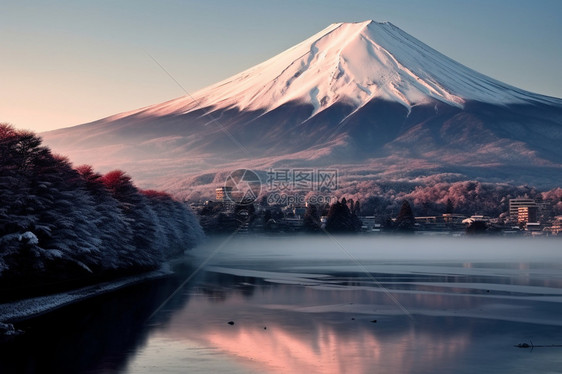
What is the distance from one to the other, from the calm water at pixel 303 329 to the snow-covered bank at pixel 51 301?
1.08 m

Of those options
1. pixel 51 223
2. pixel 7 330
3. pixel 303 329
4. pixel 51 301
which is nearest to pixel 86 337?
pixel 7 330

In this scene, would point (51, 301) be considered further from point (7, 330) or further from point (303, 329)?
point (303, 329)

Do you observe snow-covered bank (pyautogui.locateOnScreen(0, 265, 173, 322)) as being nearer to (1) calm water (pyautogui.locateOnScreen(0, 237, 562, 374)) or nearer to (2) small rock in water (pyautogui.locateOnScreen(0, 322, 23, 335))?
(1) calm water (pyautogui.locateOnScreen(0, 237, 562, 374))

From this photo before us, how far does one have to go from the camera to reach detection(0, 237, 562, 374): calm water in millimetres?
30297

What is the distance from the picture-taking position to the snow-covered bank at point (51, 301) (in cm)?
4212

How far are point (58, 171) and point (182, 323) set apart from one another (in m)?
20.4

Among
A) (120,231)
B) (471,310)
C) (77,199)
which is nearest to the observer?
(471,310)

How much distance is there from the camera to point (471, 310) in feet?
147

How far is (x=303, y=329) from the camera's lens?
38469mm

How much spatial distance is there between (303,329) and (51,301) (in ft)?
53.3

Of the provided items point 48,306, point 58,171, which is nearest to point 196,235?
point 58,171

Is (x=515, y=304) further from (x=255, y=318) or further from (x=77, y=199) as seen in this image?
(x=77, y=199)

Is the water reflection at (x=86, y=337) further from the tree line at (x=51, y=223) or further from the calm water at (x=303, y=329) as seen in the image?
the tree line at (x=51, y=223)

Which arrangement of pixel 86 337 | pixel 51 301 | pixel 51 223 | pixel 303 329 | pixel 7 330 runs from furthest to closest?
pixel 51 223 < pixel 51 301 < pixel 303 329 < pixel 7 330 < pixel 86 337
